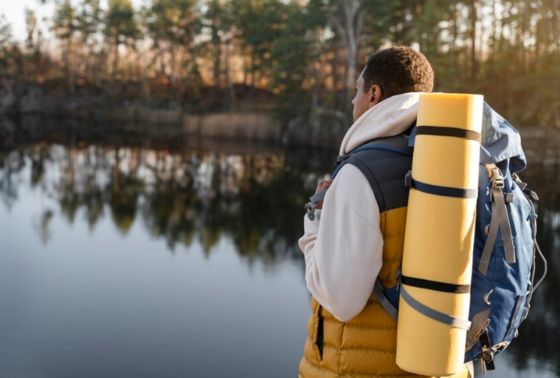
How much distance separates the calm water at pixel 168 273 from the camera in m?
6.30

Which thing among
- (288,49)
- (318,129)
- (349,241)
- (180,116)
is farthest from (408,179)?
(180,116)

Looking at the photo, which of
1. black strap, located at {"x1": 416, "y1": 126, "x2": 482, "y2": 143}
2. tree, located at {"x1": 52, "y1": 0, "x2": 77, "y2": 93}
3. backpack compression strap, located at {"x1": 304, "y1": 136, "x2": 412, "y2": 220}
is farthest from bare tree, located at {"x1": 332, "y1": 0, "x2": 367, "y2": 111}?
tree, located at {"x1": 52, "y1": 0, "x2": 77, "y2": 93}

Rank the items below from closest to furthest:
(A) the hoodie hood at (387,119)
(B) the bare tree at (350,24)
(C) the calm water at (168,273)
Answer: (A) the hoodie hood at (387,119) → (C) the calm water at (168,273) → (B) the bare tree at (350,24)

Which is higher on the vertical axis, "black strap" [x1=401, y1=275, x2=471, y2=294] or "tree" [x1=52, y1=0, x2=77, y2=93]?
"tree" [x1=52, y1=0, x2=77, y2=93]

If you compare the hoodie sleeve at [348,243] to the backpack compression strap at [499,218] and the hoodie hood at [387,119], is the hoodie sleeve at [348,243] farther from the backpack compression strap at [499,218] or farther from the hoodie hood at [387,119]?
the backpack compression strap at [499,218]

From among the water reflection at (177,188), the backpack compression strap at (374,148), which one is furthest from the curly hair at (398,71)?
the water reflection at (177,188)

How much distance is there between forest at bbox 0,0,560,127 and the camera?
21906 mm

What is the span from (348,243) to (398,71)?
480mm

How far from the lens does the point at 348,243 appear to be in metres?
1.57

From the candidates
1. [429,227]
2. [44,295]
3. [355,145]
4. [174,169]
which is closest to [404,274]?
[429,227]

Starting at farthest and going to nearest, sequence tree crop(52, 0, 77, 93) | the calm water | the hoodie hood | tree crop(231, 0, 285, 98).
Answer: tree crop(52, 0, 77, 93) → tree crop(231, 0, 285, 98) → the calm water → the hoodie hood

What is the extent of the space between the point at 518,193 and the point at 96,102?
46038 millimetres

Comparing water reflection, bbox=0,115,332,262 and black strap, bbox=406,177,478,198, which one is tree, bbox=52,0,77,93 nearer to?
water reflection, bbox=0,115,332,262

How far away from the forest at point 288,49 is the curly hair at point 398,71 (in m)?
18.8
